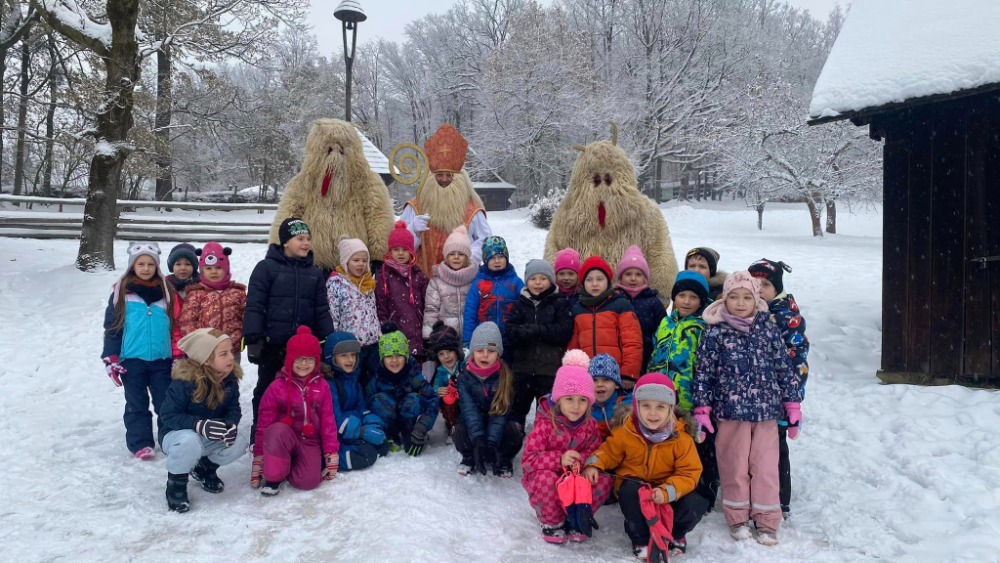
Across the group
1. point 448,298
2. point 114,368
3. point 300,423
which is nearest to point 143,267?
point 114,368

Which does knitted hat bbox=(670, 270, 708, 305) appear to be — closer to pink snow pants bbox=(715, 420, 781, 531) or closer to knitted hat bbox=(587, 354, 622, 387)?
knitted hat bbox=(587, 354, 622, 387)

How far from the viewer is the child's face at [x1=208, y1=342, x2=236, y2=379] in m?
4.15

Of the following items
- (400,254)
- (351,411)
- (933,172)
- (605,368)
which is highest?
(933,172)

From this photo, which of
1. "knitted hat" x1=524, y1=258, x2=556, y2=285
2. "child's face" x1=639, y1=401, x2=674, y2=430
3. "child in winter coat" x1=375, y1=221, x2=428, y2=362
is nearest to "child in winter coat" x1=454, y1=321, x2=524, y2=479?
"knitted hat" x1=524, y1=258, x2=556, y2=285

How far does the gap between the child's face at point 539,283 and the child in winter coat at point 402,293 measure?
1.13 m

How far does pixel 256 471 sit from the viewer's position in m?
4.25

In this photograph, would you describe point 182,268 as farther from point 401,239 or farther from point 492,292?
point 492,292

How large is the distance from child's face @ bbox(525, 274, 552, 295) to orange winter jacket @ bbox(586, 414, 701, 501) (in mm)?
1361

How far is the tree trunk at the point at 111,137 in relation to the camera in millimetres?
10430

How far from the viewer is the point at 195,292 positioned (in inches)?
189

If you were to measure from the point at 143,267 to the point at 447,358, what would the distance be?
2360 mm

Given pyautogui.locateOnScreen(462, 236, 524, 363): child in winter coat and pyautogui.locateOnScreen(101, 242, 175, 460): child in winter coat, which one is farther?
pyautogui.locateOnScreen(462, 236, 524, 363): child in winter coat

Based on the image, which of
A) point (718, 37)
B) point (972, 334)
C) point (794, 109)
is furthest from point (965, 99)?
point (718, 37)

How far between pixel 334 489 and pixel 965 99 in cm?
625
